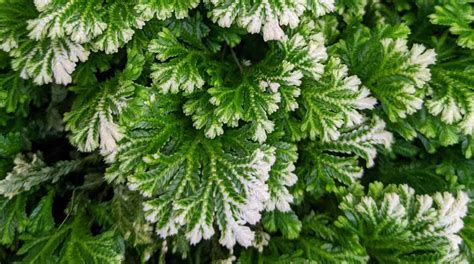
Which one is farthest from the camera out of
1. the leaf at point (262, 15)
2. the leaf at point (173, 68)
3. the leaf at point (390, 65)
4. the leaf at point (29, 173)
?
the leaf at point (29, 173)

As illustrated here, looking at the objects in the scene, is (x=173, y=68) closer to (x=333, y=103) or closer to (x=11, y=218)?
(x=333, y=103)

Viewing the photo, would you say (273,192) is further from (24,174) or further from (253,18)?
(24,174)

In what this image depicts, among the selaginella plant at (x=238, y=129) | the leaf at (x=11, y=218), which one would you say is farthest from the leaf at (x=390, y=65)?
the leaf at (x=11, y=218)

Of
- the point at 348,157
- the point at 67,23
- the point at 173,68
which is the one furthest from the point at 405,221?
→ the point at 67,23

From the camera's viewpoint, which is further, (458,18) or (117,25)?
(458,18)

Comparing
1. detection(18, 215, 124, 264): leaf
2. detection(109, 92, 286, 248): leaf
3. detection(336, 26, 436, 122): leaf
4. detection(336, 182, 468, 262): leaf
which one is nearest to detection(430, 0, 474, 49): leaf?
detection(336, 26, 436, 122): leaf

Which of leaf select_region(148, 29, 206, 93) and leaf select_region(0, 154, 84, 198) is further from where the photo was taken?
leaf select_region(0, 154, 84, 198)

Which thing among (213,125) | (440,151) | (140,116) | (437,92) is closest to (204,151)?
(213,125)

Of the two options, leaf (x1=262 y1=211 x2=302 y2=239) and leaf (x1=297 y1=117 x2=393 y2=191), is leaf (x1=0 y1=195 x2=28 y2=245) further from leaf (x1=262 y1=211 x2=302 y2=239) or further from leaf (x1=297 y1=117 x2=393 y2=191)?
leaf (x1=297 y1=117 x2=393 y2=191)

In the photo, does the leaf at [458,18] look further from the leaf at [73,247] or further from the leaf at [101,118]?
the leaf at [73,247]

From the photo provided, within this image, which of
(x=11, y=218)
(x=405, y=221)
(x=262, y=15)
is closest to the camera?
(x=262, y=15)
